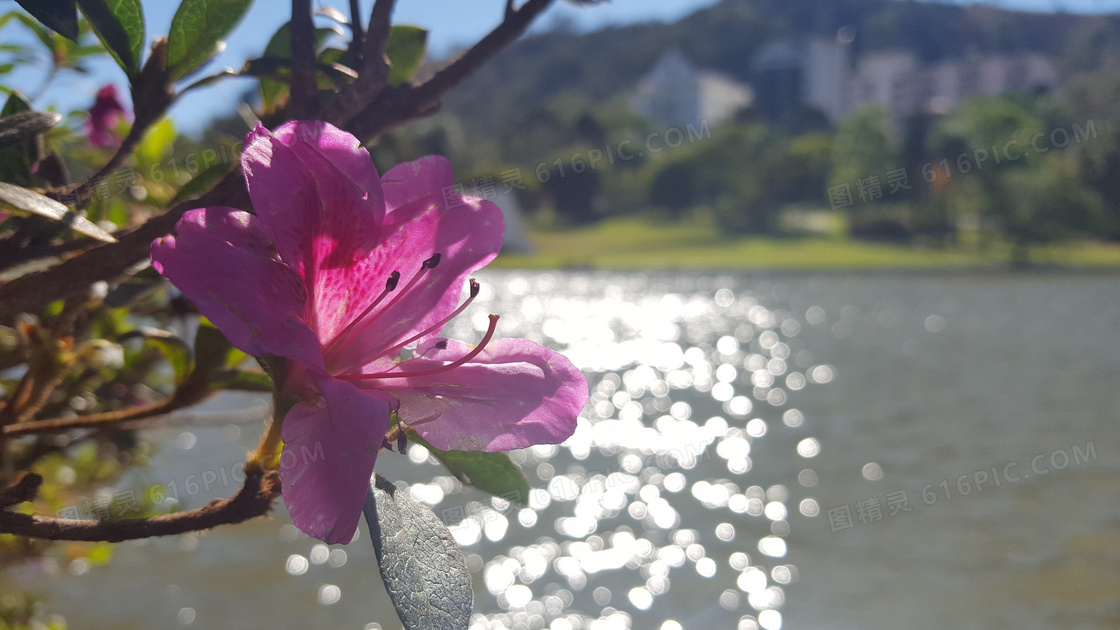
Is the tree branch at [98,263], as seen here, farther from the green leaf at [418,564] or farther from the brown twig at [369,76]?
the green leaf at [418,564]

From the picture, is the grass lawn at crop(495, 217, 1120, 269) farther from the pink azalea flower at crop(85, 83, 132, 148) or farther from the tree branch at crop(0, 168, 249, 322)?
the tree branch at crop(0, 168, 249, 322)

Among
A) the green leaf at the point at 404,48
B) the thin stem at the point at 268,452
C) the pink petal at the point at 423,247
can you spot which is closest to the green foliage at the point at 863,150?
the green leaf at the point at 404,48

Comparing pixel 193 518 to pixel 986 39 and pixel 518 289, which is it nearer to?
pixel 518 289

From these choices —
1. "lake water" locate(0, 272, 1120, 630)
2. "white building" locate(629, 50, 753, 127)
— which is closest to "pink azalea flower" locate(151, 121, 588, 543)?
"lake water" locate(0, 272, 1120, 630)

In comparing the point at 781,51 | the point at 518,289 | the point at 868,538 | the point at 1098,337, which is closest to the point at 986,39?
the point at 781,51

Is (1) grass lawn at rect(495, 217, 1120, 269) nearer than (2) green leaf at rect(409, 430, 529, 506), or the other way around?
(2) green leaf at rect(409, 430, 529, 506)

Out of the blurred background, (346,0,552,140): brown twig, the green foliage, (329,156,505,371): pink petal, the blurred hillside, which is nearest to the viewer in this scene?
(329,156,505,371): pink petal
